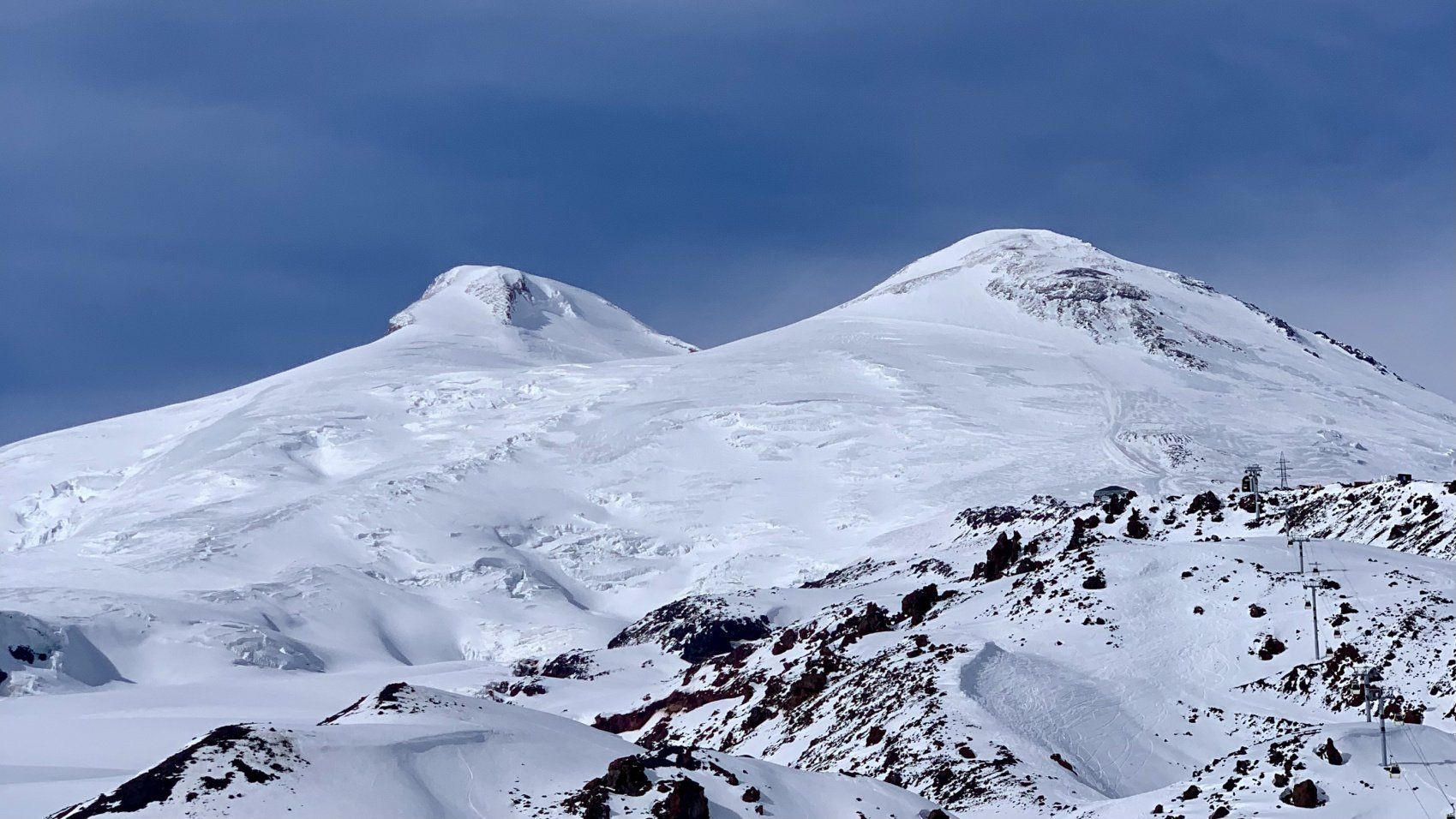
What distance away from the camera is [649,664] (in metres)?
97.7

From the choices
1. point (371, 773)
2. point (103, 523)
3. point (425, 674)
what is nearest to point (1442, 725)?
point (371, 773)

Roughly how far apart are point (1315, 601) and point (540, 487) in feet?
374

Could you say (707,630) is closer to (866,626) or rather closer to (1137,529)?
(866,626)

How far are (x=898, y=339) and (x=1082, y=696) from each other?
154 m

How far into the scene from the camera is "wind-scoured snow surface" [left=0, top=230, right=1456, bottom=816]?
10862 cm

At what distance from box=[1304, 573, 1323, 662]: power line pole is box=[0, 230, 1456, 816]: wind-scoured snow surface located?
15846 millimetres

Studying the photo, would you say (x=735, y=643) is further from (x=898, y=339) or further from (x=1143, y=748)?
(x=898, y=339)

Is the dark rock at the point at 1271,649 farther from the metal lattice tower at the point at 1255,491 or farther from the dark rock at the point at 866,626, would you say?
the metal lattice tower at the point at 1255,491

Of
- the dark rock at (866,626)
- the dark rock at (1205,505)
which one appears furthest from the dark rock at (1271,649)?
the dark rock at (1205,505)

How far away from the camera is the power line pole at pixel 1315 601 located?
47375 millimetres

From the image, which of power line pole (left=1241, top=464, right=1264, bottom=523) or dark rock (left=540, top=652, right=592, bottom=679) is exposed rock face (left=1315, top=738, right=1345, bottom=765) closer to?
power line pole (left=1241, top=464, right=1264, bottom=523)

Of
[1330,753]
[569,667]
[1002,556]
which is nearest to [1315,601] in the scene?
[1330,753]

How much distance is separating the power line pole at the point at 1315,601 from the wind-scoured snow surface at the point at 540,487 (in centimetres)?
1585

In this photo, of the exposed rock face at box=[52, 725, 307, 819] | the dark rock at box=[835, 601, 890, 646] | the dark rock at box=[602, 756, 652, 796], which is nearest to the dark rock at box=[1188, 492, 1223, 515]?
the dark rock at box=[835, 601, 890, 646]
